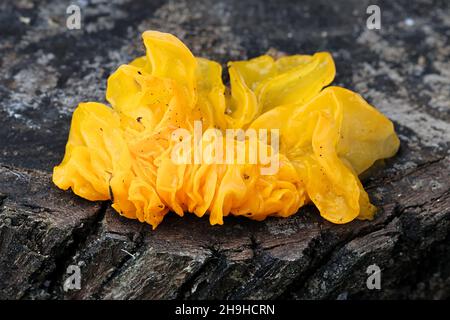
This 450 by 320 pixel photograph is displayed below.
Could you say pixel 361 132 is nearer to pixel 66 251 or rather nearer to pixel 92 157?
pixel 92 157

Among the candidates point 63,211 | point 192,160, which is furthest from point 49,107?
point 192,160

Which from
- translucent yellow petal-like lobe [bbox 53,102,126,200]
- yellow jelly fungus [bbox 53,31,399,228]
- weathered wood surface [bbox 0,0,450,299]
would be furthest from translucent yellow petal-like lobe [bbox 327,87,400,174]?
translucent yellow petal-like lobe [bbox 53,102,126,200]

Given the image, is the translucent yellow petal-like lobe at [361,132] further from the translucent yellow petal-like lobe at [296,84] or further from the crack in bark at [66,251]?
the crack in bark at [66,251]

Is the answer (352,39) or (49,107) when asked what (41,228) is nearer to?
(49,107)

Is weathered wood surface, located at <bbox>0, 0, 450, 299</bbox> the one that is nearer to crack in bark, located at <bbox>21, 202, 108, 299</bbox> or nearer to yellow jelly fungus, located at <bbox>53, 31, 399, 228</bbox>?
crack in bark, located at <bbox>21, 202, 108, 299</bbox>

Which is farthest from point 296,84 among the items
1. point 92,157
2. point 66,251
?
point 66,251
